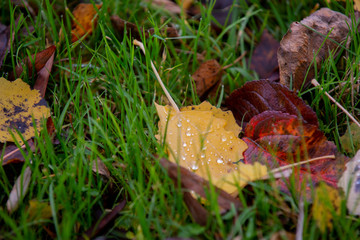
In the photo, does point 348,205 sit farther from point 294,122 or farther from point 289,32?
point 289,32

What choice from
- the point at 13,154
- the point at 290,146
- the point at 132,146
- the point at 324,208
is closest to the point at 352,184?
the point at 324,208

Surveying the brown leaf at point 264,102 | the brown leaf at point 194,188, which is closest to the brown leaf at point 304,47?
the brown leaf at point 264,102

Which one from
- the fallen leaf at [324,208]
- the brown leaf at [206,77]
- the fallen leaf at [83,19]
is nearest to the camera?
the fallen leaf at [324,208]

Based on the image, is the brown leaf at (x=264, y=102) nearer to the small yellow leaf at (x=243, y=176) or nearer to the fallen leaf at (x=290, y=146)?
the fallen leaf at (x=290, y=146)

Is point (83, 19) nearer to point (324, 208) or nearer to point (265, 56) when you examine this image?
point (265, 56)

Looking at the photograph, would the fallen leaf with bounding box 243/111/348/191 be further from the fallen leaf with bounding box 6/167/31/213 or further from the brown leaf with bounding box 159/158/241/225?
the fallen leaf with bounding box 6/167/31/213

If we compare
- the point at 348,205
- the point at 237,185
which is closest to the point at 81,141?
the point at 237,185

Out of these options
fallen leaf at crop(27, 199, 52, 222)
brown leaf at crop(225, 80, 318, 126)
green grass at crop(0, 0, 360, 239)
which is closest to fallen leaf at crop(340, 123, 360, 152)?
green grass at crop(0, 0, 360, 239)
